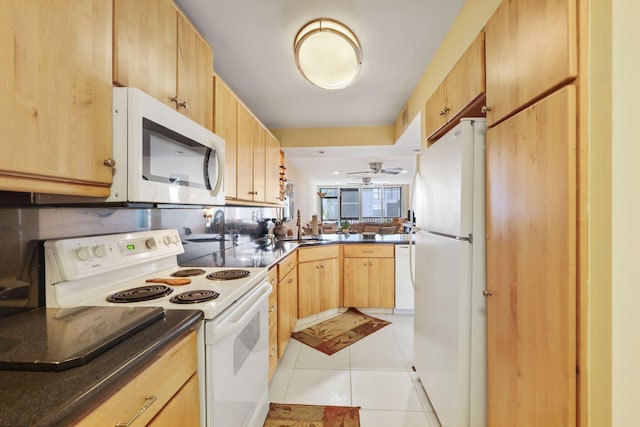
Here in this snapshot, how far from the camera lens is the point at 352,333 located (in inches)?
113

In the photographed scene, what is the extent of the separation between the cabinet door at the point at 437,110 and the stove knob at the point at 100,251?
188 cm

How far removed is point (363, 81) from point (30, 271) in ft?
→ 7.97

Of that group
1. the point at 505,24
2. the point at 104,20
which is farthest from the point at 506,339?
the point at 104,20

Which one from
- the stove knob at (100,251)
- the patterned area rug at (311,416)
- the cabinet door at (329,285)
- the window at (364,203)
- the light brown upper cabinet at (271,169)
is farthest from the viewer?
the window at (364,203)

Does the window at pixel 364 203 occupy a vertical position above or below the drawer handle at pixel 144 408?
above

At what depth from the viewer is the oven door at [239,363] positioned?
101 centimetres

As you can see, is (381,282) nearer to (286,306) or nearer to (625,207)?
(286,306)

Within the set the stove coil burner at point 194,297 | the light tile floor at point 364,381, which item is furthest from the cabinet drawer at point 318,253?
the stove coil burner at point 194,297

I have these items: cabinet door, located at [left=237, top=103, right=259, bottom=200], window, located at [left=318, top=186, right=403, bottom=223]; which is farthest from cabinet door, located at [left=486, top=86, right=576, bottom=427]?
window, located at [left=318, top=186, right=403, bottom=223]

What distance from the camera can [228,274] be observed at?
4.95 ft

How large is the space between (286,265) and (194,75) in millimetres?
1516

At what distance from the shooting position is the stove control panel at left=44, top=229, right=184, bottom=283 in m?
1.02

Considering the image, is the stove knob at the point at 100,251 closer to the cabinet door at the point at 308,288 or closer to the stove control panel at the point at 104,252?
the stove control panel at the point at 104,252

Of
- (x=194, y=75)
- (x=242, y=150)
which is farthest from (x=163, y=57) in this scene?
(x=242, y=150)
